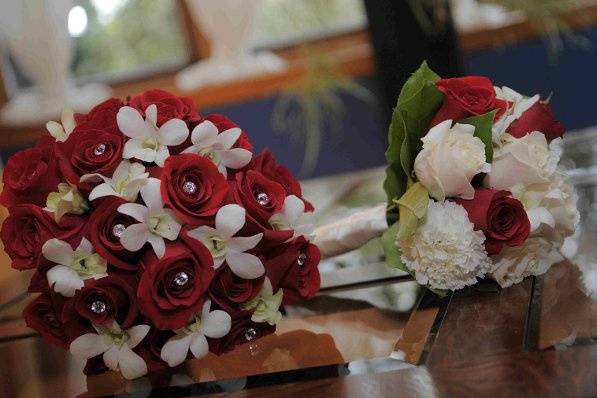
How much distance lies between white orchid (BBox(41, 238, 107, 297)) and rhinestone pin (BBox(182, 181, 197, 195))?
110mm

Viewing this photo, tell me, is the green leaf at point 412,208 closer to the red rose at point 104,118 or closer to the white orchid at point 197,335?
the white orchid at point 197,335

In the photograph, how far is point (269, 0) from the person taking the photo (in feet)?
11.5

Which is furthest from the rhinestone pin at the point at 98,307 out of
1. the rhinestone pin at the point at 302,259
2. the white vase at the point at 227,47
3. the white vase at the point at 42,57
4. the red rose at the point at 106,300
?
the white vase at the point at 42,57

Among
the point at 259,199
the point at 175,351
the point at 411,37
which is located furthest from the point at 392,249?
the point at 411,37

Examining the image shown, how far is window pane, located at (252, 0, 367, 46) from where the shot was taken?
347 cm

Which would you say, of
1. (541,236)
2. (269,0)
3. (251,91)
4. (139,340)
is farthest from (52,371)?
(269,0)

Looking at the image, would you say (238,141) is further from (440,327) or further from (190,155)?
(440,327)

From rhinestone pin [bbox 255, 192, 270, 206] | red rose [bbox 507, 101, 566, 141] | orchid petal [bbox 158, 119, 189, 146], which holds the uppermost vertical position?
orchid petal [bbox 158, 119, 189, 146]

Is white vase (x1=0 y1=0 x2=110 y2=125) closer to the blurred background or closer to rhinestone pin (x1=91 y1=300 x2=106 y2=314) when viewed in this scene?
the blurred background

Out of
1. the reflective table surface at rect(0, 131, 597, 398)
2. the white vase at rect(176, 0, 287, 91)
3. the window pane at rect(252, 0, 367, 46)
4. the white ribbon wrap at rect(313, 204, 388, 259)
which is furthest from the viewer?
the window pane at rect(252, 0, 367, 46)

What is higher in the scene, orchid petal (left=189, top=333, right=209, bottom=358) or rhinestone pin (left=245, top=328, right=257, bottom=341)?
orchid petal (left=189, top=333, right=209, bottom=358)

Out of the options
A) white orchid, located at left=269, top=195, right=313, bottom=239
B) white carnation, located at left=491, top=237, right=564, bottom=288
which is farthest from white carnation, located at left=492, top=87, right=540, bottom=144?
white orchid, located at left=269, top=195, right=313, bottom=239

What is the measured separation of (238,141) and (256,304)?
18 cm

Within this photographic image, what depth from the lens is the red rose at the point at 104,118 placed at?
2.98ft
